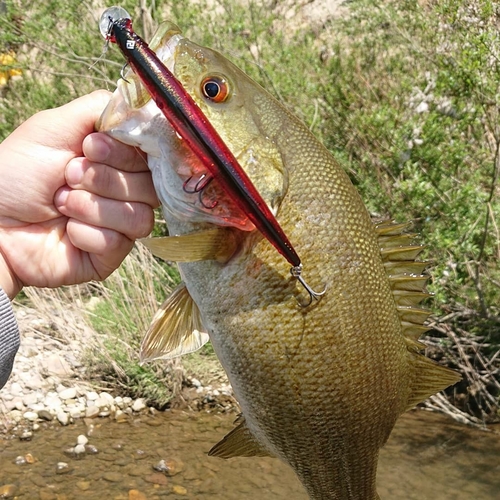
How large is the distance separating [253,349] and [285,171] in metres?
0.51

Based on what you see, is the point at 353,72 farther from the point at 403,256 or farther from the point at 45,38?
the point at 403,256

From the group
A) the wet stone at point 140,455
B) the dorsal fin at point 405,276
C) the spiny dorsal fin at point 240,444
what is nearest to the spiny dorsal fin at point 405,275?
the dorsal fin at point 405,276

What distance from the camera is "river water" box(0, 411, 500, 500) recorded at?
4418 mm

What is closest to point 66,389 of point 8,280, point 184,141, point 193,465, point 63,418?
point 63,418

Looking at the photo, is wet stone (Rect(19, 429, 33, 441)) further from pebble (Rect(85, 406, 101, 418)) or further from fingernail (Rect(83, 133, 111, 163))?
fingernail (Rect(83, 133, 111, 163))

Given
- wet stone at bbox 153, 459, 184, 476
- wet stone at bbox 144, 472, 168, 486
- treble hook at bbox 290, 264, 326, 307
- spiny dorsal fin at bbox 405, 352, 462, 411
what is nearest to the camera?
treble hook at bbox 290, 264, 326, 307

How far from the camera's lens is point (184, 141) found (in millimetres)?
1556

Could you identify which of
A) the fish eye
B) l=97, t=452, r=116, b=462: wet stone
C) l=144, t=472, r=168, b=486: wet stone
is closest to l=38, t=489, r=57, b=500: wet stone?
l=97, t=452, r=116, b=462: wet stone

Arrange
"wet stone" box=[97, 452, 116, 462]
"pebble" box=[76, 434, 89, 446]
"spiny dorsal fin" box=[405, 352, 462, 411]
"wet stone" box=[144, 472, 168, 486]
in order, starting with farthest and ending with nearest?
"pebble" box=[76, 434, 89, 446], "wet stone" box=[97, 452, 116, 462], "wet stone" box=[144, 472, 168, 486], "spiny dorsal fin" box=[405, 352, 462, 411]

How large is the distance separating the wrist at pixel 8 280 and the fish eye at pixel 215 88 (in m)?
1.08

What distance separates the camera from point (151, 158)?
1.71 metres

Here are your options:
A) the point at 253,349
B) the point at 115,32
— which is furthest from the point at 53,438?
the point at 115,32

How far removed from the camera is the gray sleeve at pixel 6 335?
2102 mm

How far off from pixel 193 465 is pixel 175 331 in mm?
3257
